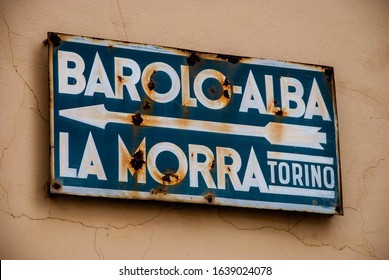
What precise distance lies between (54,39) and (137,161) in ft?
2.07

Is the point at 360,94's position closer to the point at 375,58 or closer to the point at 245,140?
the point at 375,58

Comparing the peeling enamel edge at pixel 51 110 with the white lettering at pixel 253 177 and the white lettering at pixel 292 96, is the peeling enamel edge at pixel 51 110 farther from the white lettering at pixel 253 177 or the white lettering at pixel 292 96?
the white lettering at pixel 292 96

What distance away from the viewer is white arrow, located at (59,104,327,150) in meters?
5.20

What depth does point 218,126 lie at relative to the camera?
538cm

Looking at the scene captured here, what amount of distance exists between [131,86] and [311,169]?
0.88m

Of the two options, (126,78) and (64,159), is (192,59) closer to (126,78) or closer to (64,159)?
(126,78)

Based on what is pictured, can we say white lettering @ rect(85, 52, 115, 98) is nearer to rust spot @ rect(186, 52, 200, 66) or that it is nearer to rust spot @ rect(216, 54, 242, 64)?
rust spot @ rect(186, 52, 200, 66)

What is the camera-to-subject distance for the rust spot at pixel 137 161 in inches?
205

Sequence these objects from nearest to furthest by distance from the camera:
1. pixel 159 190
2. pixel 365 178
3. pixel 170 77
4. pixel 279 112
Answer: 1. pixel 159 190
2. pixel 170 77
3. pixel 279 112
4. pixel 365 178

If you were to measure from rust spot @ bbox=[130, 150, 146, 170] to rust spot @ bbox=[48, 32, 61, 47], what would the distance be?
0.58 m

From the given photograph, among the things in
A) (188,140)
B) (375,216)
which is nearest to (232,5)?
(188,140)

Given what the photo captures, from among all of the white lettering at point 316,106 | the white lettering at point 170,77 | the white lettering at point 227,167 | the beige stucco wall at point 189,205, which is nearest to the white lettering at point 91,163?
the beige stucco wall at point 189,205

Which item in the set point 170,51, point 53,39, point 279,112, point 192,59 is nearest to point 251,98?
point 279,112

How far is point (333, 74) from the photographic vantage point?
5672mm
